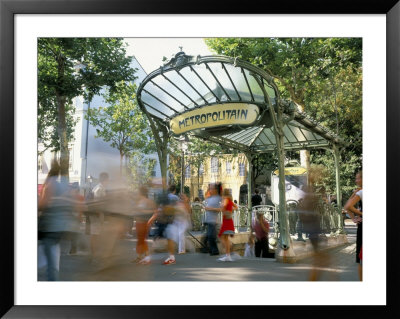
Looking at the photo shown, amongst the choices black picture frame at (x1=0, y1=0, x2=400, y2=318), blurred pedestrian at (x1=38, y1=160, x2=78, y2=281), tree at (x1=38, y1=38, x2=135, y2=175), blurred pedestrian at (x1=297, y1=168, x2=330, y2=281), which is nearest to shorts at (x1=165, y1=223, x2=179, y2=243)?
tree at (x1=38, y1=38, x2=135, y2=175)

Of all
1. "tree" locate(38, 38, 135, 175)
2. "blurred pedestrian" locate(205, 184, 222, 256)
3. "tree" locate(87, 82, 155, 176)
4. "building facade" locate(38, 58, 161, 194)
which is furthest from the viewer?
"tree" locate(87, 82, 155, 176)

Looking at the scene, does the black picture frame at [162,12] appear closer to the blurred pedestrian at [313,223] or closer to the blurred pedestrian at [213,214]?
the blurred pedestrian at [313,223]

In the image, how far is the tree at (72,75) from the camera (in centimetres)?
600

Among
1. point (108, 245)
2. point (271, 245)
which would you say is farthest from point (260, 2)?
point (271, 245)

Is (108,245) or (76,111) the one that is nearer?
(108,245)

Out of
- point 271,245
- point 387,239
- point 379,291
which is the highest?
point 387,239

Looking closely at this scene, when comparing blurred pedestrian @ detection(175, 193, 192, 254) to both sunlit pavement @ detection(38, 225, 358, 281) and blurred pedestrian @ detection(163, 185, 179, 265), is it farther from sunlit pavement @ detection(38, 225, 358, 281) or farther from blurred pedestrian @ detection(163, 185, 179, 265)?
sunlit pavement @ detection(38, 225, 358, 281)

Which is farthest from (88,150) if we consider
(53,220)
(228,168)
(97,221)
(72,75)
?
(228,168)

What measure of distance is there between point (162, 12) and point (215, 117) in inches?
132

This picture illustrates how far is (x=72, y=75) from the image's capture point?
8547 mm

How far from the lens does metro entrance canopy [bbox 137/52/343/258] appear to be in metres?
6.19

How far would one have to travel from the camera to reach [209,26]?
12.9ft

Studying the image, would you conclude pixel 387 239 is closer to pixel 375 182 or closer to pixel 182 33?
pixel 375 182

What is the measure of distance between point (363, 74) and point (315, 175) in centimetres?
227
